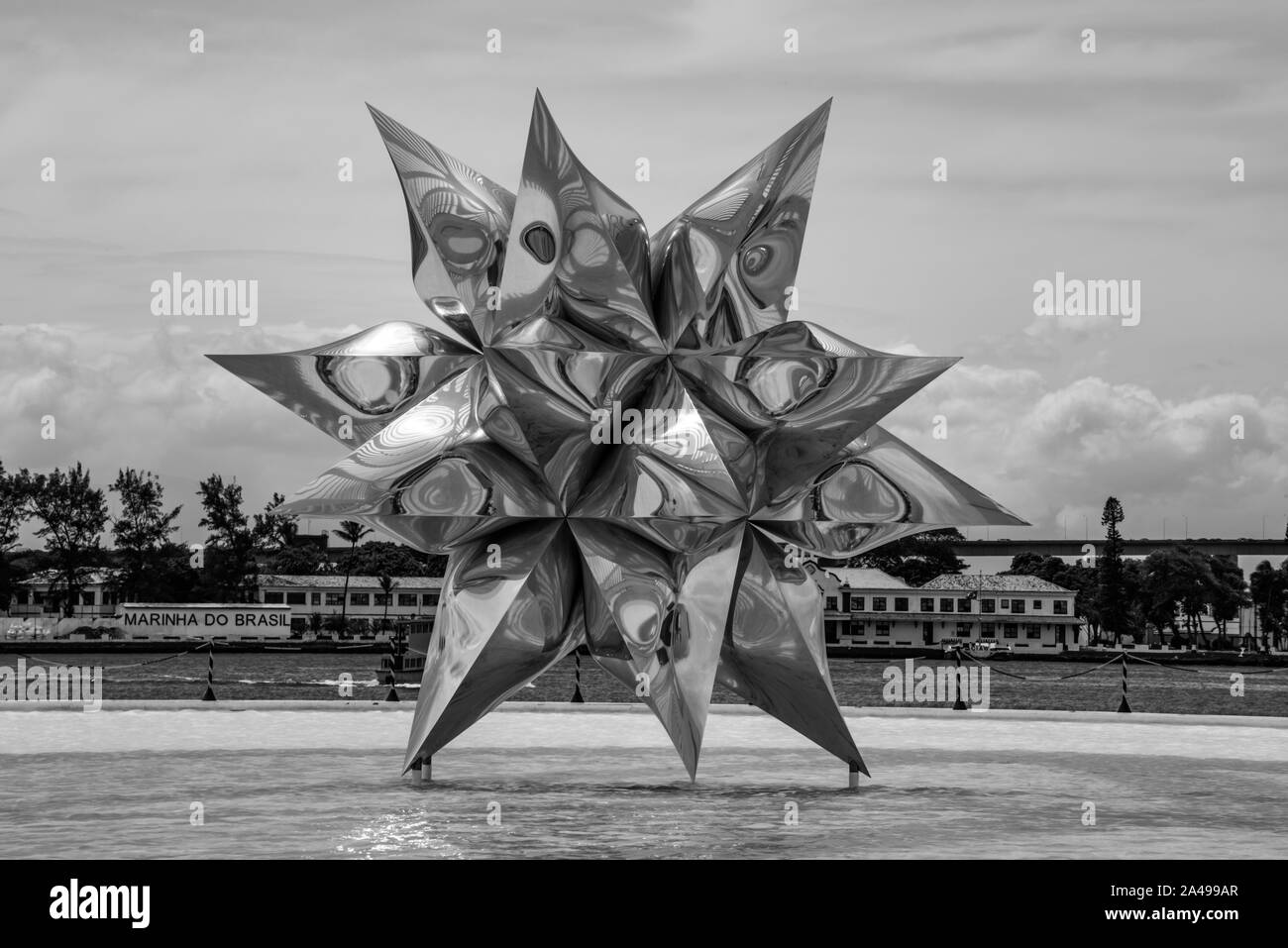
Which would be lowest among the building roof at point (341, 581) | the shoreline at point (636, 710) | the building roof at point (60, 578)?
the shoreline at point (636, 710)

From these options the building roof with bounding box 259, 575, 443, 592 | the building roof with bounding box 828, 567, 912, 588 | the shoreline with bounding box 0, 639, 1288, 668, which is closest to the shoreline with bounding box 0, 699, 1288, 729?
the shoreline with bounding box 0, 639, 1288, 668

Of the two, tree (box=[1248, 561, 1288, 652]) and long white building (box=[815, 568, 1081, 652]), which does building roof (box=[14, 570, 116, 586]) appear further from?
tree (box=[1248, 561, 1288, 652])

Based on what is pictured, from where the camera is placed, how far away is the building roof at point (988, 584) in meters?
157

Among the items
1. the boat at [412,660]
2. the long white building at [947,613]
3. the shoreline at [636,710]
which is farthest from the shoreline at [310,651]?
the shoreline at [636,710]

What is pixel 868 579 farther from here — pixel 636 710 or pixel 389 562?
pixel 636 710

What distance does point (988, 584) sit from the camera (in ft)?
526

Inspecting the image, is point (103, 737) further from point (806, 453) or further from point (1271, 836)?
point (1271, 836)

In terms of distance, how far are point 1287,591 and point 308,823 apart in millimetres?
191066

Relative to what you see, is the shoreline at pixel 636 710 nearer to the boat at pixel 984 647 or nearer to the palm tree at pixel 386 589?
the boat at pixel 984 647

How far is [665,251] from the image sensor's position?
1805cm

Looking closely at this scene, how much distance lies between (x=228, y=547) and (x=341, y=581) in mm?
12679

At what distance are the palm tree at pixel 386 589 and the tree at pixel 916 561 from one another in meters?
48.3

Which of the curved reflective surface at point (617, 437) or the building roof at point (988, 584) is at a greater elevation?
the curved reflective surface at point (617, 437)

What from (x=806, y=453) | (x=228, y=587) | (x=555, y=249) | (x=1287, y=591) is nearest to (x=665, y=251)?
(x=555, y=249)
